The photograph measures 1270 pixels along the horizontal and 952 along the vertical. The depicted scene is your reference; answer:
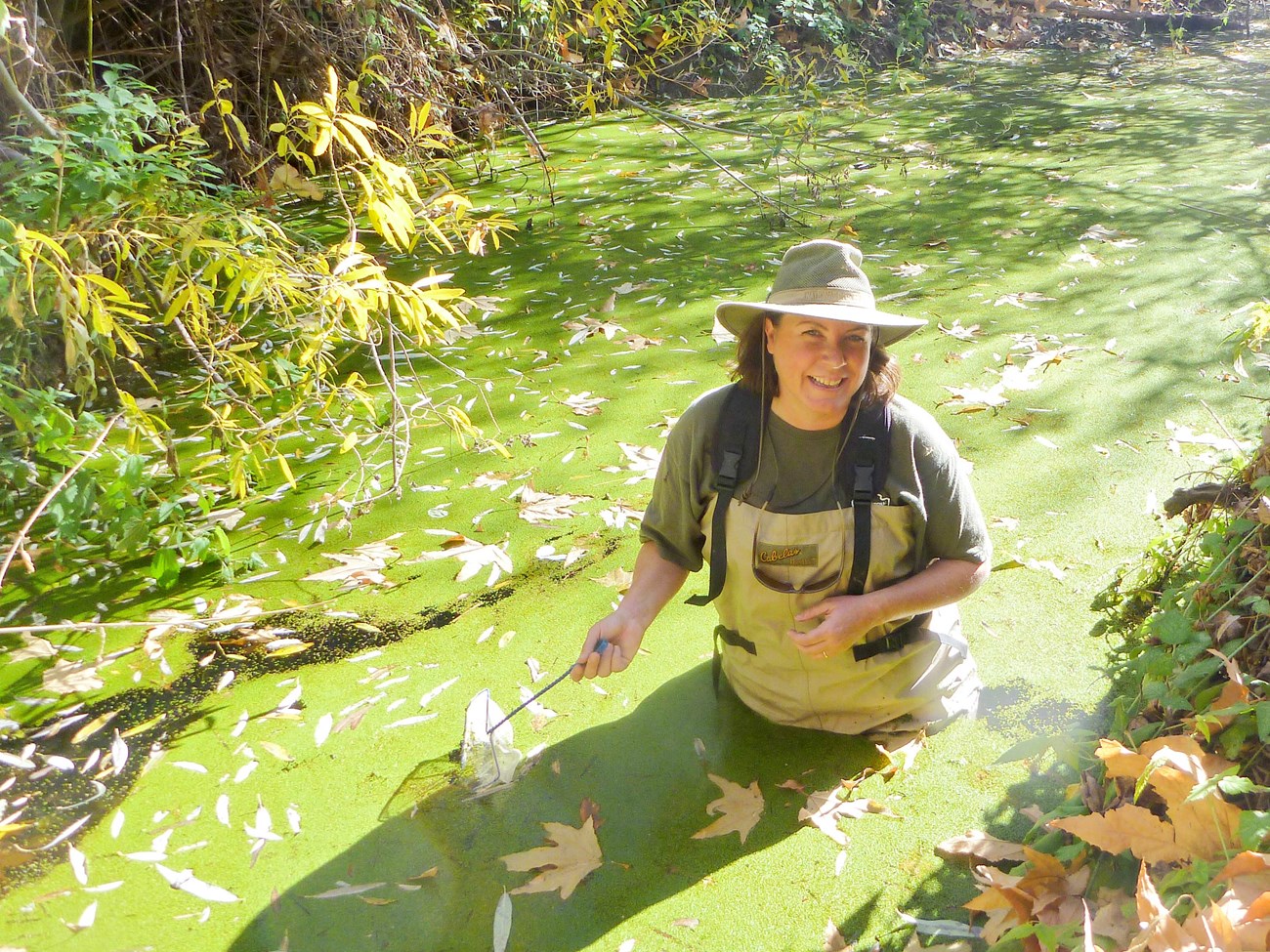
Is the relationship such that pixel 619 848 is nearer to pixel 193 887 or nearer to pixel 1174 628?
pixel 193 887

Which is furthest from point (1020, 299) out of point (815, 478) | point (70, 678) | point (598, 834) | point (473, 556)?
point (70, 678)

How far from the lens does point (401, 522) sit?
3547 millimetres

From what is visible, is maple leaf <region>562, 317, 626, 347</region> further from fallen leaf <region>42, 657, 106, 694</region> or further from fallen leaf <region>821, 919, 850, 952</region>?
fallen leaf <region>821, 919, 850, 952</region>

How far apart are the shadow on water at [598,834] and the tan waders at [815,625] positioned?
0.35 ft

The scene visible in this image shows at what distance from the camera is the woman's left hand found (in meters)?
2.14

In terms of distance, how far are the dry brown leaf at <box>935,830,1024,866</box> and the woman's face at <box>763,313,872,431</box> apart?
914mm

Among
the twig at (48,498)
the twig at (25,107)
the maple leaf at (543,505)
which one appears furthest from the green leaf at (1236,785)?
the twig at (25,107)

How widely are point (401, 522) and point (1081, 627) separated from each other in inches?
84.4

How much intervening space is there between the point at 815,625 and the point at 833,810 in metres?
0.41

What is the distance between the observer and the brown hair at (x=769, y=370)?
7.29 feet

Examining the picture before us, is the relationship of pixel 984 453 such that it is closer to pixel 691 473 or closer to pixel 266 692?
pixel 691 473

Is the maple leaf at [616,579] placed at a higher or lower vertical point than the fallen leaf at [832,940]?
higher

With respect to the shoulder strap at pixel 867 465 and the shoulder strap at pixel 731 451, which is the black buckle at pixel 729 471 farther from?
the shoulder strap at pixel 867 465

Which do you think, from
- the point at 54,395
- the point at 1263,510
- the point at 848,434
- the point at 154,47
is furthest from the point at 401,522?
the point at 154,47
